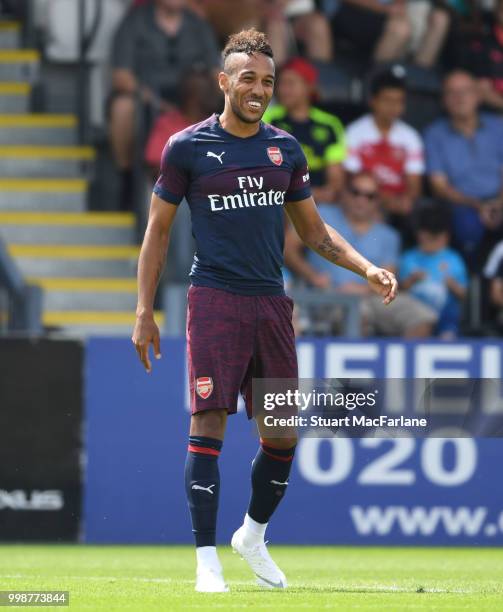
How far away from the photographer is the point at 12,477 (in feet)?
36.3

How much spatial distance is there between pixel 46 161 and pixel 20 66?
3.39 feet

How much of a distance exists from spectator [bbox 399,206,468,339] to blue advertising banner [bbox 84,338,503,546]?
5.97 ft

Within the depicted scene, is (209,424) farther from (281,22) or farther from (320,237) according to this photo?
(281,22)

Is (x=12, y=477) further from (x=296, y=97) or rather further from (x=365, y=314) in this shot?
(x=296, y=97)

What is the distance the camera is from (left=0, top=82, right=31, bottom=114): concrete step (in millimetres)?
15000

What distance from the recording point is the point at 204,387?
694cm

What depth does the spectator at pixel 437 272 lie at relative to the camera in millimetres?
13133

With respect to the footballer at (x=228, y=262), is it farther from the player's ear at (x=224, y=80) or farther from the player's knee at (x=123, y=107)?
the player's knee at (x=123, y=107)

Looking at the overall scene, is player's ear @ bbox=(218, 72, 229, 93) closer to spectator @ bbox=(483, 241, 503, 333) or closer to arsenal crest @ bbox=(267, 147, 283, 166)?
arsenal crest @ bbox=(267, 147, 283, 166)

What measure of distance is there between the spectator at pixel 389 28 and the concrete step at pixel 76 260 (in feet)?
10.3

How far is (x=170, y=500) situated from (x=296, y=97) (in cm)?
399

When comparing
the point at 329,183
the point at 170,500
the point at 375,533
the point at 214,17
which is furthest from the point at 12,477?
the point at 214,17

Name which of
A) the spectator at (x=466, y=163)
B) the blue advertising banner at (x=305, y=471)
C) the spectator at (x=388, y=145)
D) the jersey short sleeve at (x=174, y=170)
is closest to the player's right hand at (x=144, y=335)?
the jersey short sleeve at (x=174, y=170)

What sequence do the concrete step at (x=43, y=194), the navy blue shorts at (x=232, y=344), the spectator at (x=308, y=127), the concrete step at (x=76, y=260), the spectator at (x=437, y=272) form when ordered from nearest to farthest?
the navy blue shorts at (x=232, y=344)
the spectator at (x=437, y=272)
the spectator at (x=308, y=127)
the concrete step at (x=76, y=260)
the concrete step at (x=43, y=194)
